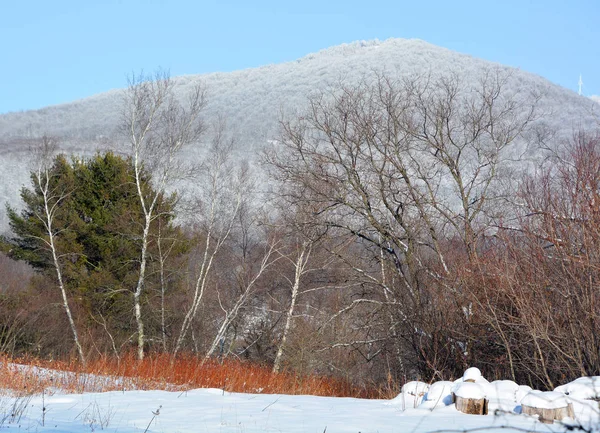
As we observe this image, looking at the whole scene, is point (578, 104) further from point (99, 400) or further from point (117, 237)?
point (99, 400)

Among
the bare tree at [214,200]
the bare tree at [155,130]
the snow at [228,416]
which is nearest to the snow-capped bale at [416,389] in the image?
the snow at [228,416]

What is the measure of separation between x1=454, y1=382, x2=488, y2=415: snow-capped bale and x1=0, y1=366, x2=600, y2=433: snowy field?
1 centimetres

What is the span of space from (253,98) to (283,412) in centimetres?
10376

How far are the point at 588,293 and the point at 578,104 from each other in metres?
80.2

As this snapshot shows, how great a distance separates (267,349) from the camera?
23.8 metres

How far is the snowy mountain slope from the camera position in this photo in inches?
3359

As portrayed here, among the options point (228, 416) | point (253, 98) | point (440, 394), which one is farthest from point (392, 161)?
point (253, 98)

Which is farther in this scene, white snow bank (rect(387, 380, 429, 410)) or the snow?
white snow bank (rect(387, 380, 429, 410))

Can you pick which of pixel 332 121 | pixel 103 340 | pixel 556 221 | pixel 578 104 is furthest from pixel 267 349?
pixel 578 104

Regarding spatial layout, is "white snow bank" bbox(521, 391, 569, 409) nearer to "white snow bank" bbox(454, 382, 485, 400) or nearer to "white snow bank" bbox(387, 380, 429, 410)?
"white snow bank" bbox(454, 382, 485, 400)

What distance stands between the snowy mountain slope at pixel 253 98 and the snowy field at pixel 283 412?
2533 inches

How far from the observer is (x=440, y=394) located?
20.5 ft

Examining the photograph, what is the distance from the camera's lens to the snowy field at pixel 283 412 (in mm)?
5148

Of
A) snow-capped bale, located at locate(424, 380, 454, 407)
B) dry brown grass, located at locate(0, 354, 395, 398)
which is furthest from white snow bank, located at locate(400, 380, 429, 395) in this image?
dry brown grass, located at locate(0, 354, 395, 398)
